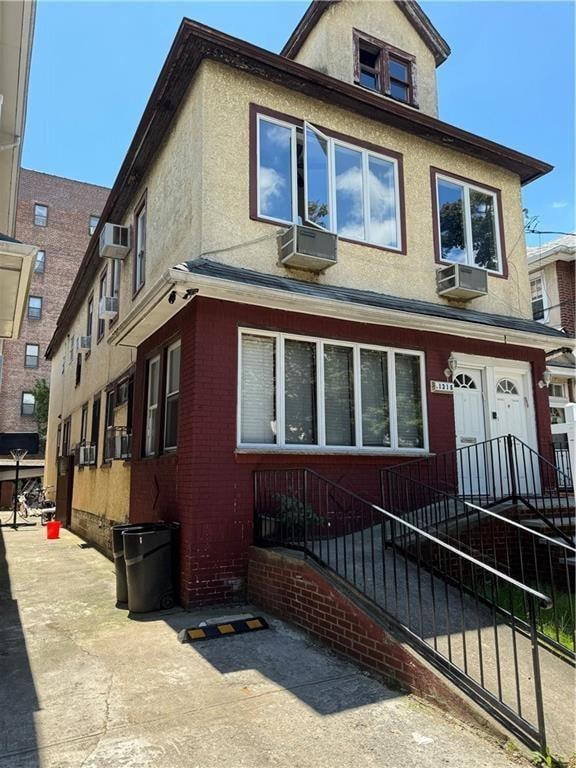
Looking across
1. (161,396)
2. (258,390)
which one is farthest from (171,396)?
(258,390)

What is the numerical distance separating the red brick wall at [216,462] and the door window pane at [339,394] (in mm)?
291

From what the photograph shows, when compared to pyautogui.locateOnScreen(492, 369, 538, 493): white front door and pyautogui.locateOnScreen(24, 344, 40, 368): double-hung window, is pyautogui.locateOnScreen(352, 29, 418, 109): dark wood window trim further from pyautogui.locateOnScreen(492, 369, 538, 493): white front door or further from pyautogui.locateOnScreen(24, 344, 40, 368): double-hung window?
pyautogui.locateOnScreen(24, 344, 40, 368): double-hung window

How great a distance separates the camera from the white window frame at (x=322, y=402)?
716 cm

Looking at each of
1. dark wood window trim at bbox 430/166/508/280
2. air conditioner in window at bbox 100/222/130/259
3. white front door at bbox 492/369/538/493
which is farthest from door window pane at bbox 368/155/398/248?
air conditioner in window at bbox 100/222/130/259

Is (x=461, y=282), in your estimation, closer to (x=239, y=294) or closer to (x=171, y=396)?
(x=239, y=294)

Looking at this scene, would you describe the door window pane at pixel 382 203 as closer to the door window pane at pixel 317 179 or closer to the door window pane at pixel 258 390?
the door window pane at pixel 317 179

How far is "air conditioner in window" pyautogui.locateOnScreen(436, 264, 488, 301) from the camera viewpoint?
896 cm

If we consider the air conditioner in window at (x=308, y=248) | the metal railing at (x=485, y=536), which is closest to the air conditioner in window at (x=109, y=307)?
the air conditioner in window at (x=308, y=248)

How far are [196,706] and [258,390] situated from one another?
4105 millimetres

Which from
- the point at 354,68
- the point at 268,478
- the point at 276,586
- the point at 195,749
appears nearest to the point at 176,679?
the point at 195,749

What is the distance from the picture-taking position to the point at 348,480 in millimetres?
7629

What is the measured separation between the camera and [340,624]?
484 centimetres

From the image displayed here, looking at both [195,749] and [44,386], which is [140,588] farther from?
[44,386]

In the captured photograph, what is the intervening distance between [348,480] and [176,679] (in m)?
3.84
